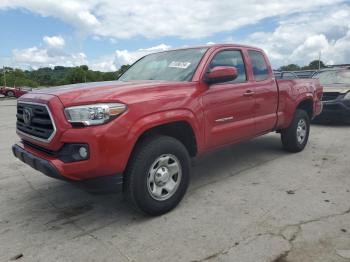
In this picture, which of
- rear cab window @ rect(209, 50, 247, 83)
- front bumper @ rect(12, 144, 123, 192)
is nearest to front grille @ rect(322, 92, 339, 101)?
rear cab window @ rect(209, 50, 247, 83)

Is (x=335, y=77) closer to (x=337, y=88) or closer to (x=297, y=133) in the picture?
(x=337, y=88)

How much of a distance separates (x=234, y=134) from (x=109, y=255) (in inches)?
93.1

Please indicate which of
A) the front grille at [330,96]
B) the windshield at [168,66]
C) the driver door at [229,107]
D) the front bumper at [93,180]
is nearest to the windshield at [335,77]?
the front grille at [330,96]

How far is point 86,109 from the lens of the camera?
314 centimetres

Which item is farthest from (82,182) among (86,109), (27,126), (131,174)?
(27,126)

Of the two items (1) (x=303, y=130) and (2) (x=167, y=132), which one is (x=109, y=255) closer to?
(2) (x=167, y=132)

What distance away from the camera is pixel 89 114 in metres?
3.13

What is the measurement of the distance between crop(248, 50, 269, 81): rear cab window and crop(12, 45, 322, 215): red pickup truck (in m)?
0.05

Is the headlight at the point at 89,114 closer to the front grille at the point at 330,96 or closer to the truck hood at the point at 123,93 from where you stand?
the truck hood at the point at 123,93

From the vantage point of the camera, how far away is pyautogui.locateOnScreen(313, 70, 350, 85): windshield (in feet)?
33.1

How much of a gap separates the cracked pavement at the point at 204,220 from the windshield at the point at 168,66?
1.46m

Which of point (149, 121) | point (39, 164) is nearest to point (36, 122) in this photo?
point (39, 164)

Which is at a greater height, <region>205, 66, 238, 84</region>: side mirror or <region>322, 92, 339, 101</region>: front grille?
<region>205, 66, 238, 84</region>: side mirror

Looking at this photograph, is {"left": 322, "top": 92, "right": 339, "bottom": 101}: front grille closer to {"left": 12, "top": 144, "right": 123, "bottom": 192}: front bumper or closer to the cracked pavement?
the cracked pavement
